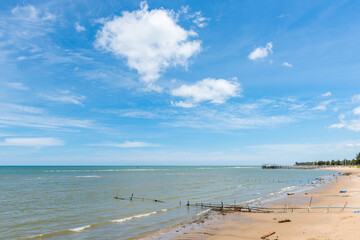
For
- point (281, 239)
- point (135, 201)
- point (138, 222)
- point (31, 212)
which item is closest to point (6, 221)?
point (31, 212)

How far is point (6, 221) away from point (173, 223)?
18822mm

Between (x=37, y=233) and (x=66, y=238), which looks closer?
(x=66, y=238)

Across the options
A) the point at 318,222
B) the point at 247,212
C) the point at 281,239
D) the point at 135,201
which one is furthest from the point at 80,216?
the point at 318,222

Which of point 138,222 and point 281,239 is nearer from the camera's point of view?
point 281,239

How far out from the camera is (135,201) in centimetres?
3891

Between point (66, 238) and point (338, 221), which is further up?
point (338, 221)

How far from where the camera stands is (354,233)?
16406 mm

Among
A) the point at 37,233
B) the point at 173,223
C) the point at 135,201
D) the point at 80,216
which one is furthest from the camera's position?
the point at 135,201

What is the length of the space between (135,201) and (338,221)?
28.8 metres

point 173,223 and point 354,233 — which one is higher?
point 354,233

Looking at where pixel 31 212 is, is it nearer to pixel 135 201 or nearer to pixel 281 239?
pixel 135 201

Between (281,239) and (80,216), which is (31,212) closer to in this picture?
(80,216)

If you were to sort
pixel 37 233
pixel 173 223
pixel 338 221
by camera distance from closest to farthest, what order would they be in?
1. pixel 338 221
2. pixel 37 233
3. pixel 173 223

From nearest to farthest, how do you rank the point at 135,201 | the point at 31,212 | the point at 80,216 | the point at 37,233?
the point at 37,233, the point at 80,216, the point at 31,212, the point at 135,201
